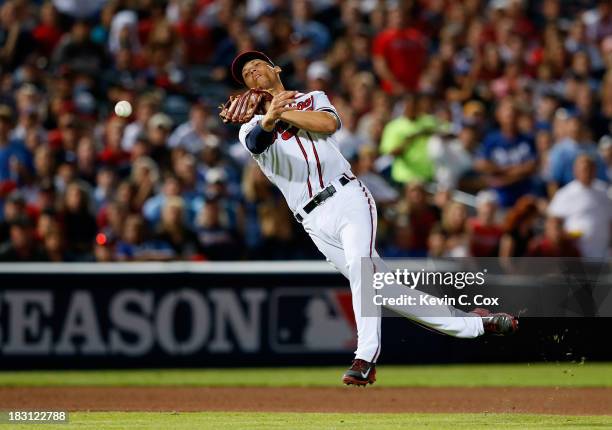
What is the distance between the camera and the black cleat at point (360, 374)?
25.1 ft

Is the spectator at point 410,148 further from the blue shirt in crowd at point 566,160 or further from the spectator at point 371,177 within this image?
the blue shirt in crowd at point 566,160

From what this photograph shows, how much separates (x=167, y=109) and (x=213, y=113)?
2.15 ft

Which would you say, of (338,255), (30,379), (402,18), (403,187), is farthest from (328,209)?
(402,18)

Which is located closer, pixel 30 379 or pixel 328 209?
pixel 328 209

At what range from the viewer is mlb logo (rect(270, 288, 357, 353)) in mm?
12375

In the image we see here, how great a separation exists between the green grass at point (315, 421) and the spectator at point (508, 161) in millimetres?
5775

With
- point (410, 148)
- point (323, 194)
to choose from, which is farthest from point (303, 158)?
point (410, 148)

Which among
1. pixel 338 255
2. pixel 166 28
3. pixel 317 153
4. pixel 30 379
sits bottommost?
pixel 30 379

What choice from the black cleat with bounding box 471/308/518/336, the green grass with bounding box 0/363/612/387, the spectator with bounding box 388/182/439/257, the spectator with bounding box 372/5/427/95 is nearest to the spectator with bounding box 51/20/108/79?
the spectator with bounding box 372/5/427/95

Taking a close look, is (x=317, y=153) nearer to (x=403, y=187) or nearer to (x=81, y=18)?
(x=403, y=187)

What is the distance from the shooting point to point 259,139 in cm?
789

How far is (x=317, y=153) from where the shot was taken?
26.4 ft

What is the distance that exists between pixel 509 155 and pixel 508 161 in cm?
7

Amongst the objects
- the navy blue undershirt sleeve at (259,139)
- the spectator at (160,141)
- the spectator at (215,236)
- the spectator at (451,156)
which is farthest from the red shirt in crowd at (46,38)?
the navy blue undershirt sleeve at (259,139)
